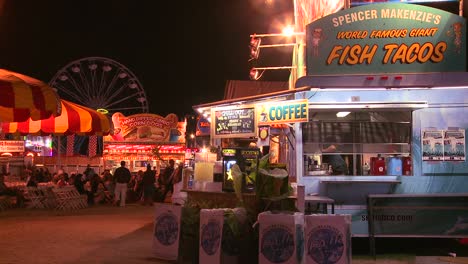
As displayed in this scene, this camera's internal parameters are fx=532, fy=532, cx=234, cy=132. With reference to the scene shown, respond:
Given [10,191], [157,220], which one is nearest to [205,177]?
[157,220]

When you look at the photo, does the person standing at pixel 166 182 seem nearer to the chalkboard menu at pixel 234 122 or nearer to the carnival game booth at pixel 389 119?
the chalkboard menu at pixel 234 122

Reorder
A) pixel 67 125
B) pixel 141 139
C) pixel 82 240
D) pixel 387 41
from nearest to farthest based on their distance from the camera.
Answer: pixel 387 41
pixel 82 240
pixel 67 125
pixel 141 139

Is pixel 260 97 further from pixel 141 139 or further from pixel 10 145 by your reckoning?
pixel 10 145

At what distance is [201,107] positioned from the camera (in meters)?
12.4

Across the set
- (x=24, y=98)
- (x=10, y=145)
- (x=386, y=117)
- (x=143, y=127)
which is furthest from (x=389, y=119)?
(x=10, y=145)

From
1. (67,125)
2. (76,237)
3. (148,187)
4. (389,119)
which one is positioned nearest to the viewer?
(389,119)

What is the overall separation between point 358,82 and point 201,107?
4121 millimetres

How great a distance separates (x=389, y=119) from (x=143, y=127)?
927 inches

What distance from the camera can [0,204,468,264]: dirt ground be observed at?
27.5ft

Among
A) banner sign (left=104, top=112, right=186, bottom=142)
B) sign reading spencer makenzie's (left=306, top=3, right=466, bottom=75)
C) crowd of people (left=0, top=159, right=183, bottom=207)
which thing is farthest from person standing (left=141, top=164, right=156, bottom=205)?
banner sign (left=104, top=112, right=186, bottom=142)

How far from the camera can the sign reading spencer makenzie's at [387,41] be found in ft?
32.4

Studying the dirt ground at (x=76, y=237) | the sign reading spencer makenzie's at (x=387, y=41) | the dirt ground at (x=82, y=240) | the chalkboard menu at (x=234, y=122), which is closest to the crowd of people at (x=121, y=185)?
the dirt ground at (x=76, y=237)

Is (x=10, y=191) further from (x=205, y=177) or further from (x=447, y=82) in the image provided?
(x=447, y=82)

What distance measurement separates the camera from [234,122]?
11367 mm
